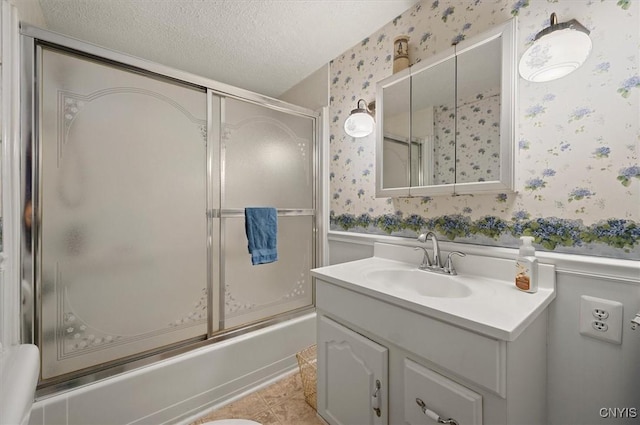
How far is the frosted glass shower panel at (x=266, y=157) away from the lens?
5.32 feet

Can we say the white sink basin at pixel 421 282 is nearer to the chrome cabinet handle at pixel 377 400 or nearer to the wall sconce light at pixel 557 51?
the chrome cabinet handle at pixel 377 400

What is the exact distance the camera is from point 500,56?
108 cm

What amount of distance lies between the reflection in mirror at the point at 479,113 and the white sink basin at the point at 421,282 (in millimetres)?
454

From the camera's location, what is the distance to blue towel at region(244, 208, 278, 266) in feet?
5.39

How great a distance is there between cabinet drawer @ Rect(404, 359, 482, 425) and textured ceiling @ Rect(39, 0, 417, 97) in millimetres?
1734

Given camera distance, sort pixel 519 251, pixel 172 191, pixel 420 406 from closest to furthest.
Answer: pixel 420 406 → pixel 519 251 → pixel 172 191

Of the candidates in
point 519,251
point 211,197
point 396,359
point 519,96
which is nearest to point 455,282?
point 519,251

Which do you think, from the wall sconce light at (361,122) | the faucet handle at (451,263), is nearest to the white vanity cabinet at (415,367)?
the faucet handle at (451,263)

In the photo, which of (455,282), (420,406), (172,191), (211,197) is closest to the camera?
(420,406)

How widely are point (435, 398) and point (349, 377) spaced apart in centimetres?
40

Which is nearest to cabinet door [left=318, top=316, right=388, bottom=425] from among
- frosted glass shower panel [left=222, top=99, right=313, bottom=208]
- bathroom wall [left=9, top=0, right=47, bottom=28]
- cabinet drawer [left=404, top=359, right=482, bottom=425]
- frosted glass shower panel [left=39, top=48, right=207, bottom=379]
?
cabinet drawer [left=404, top=359, right=482, bottom=425]

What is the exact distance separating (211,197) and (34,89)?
82 centimetres

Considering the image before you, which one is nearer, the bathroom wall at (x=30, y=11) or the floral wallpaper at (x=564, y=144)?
the floral wallpaper at (x=564, y=144)

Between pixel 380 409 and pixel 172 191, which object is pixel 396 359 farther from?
pixel 172 191
